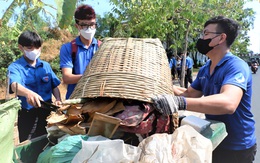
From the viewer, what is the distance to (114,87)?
5.57ft

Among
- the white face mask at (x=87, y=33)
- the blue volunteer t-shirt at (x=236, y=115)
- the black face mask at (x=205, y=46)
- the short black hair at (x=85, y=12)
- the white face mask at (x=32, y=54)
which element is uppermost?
the short black hair at (x=85, y=12)

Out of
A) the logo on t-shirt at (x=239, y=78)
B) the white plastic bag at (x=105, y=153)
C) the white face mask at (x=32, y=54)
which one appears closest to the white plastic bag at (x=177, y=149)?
the white plastic bag at (x=105, y=153)

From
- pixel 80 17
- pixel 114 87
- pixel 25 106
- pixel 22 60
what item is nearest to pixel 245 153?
pixel 114 87

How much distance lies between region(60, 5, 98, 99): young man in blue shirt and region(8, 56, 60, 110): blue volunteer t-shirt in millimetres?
337

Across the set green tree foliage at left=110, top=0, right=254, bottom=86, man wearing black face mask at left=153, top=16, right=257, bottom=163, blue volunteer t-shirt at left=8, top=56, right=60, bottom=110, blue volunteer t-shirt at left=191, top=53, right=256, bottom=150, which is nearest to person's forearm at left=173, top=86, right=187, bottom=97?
man wearing black face mask at left=153, top=16, right=257, bottom=163

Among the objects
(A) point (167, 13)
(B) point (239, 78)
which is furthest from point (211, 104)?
(A) point (167, 13)

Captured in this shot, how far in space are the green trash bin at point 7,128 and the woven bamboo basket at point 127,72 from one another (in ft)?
1.53

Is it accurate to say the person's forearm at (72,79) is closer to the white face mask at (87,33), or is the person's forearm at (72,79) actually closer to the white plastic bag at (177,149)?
the white face mask at (87,33)

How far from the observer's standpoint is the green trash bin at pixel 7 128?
4.26 ft

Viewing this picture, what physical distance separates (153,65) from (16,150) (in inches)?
39.8

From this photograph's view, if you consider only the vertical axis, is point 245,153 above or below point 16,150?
below

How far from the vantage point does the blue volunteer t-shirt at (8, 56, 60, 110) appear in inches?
116

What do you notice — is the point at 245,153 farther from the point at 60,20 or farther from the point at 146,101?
the point at 60,20

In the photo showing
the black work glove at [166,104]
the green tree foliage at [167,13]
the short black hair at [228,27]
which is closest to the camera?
the black work glove at [166,104]
